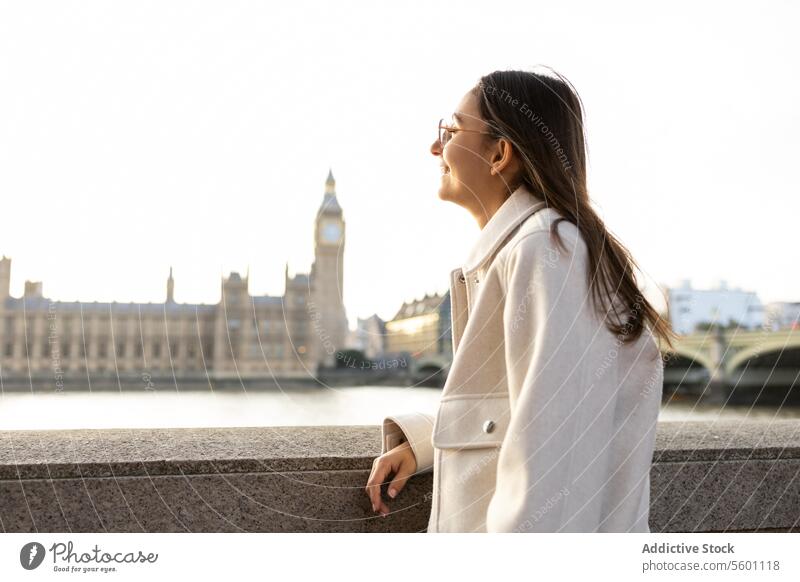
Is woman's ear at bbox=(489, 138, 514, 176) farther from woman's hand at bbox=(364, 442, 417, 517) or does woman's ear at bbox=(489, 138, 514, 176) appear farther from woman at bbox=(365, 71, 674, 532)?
woman's hand at bbox=(364, 442, 417, 517)

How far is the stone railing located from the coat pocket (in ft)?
0.60

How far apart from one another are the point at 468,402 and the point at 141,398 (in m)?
1.15

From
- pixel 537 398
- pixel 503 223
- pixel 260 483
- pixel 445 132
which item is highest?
pixel 445 132

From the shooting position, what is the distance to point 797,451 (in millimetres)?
962

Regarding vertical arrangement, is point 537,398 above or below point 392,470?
above

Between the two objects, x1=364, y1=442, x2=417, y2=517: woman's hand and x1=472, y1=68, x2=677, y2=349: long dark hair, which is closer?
x1=472, y1=68, x2=677, y2=349: long dark hair

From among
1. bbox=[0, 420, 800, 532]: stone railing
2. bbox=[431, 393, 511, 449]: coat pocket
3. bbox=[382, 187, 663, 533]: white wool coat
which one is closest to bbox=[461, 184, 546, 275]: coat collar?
bbox=[382, 187, 663, 533]: white wool coat

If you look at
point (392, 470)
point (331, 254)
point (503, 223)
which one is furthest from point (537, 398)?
point (331, 254)

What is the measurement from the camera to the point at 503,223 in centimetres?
63

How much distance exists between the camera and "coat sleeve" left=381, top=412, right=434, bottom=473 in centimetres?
73

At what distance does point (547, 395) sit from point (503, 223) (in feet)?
0.58

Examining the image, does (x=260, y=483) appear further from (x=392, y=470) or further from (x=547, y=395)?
(x=547, y=395)
